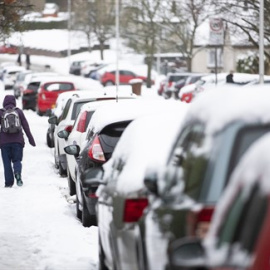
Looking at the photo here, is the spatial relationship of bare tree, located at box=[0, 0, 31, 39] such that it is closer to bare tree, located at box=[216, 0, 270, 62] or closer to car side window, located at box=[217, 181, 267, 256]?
bare tree, located at box=[216, 0, 270, 62]

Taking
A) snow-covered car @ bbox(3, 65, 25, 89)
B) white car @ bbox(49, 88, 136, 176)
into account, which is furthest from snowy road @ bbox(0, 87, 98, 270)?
snow-covered car @ bbox(3, 65, 25, 89)

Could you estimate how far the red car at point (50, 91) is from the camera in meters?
42.7

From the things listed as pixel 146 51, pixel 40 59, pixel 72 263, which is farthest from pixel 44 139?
pixel 40 59

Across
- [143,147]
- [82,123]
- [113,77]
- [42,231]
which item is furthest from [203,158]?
[113,77]

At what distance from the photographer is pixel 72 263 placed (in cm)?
1098

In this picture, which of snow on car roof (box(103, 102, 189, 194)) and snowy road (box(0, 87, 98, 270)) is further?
snowy road (box(0, 87, 98, 270))

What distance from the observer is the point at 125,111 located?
13.7 m

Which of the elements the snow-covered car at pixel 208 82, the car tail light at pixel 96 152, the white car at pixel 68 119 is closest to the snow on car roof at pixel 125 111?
the car tail light at pixel 96 152

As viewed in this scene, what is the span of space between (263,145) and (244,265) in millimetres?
529

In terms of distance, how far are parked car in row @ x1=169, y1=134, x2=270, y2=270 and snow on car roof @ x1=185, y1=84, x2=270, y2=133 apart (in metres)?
0.51

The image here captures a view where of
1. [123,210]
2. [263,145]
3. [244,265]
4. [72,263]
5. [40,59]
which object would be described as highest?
[263,145]

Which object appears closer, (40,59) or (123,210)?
(123,210)

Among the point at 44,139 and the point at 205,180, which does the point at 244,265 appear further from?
the point at 44,139

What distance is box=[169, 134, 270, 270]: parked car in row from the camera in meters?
4.88
